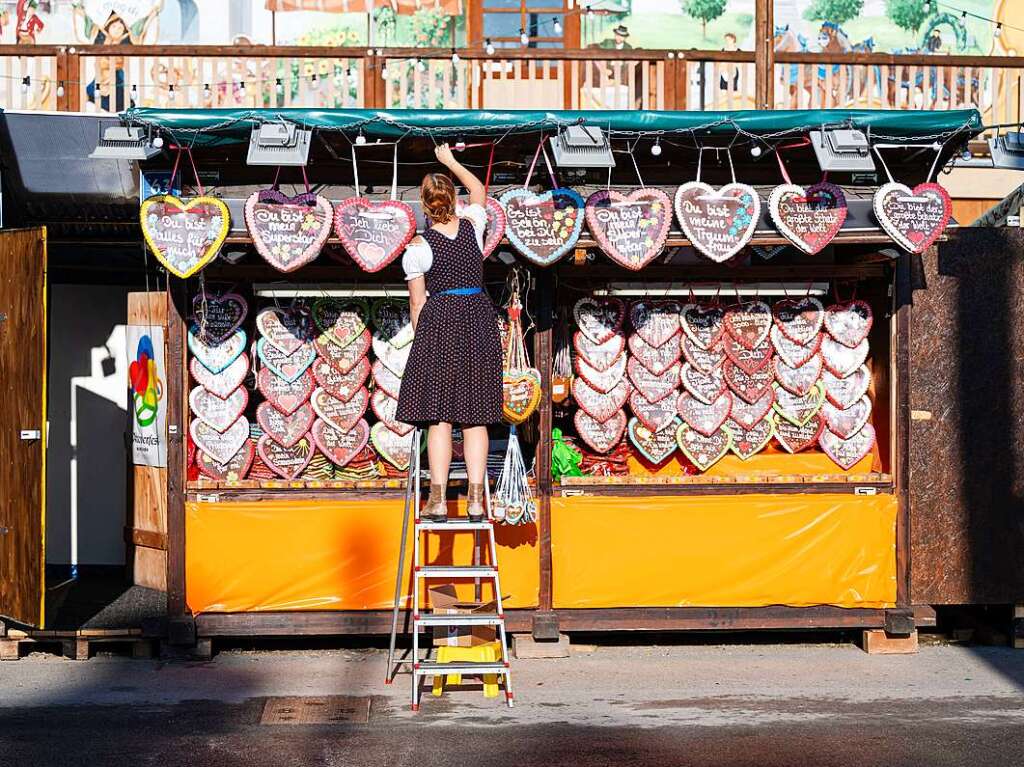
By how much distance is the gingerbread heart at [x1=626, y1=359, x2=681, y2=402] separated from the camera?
28.8ft

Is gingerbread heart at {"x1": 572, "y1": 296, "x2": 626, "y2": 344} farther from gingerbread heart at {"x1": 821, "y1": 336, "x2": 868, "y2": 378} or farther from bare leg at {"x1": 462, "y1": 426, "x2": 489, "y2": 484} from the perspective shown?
bare leg at {"x1": 462, "y1": 426, "x2": 489, "y2": 484}

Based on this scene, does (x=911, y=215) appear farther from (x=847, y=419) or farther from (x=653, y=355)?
(x=653, y=355)

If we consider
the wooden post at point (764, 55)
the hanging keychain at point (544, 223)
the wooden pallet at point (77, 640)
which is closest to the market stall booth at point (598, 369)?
the hanging keychain at point (544, 223)

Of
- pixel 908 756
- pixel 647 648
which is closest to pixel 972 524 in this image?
pixel 647 648

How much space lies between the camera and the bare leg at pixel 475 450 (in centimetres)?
729

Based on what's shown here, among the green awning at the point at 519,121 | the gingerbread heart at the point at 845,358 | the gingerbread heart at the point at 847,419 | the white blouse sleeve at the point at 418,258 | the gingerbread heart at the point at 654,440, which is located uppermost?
the green awning at the point at 519,121

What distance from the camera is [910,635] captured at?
8.54 metres

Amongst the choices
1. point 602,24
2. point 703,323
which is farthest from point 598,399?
point 602,24

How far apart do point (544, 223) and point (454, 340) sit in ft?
3.56

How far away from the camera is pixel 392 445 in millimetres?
8594

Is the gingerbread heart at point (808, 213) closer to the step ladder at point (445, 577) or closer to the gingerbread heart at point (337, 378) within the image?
the step ladder at point (445, 577)

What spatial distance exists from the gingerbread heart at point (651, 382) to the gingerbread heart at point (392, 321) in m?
1.46

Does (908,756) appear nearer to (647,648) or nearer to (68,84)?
(647,648)

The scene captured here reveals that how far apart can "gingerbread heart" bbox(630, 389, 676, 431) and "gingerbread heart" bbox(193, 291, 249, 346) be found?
255 cm
